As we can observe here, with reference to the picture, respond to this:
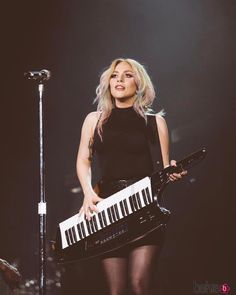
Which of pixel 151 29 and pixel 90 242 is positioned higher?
pixel 151 29

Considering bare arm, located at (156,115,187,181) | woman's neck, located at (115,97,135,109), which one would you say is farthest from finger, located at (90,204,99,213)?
woman's neck, located at (115,97,135,109)

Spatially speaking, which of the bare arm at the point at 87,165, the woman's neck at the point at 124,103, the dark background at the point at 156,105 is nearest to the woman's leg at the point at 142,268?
the bare arm at the point at 87,165

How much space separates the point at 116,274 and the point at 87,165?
0.75 meters

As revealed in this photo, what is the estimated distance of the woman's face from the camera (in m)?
3.24

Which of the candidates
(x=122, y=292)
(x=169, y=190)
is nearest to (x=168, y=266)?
(x=169, y=190)

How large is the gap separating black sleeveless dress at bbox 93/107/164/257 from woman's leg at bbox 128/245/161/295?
0.15 feet

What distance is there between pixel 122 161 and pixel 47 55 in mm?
1504

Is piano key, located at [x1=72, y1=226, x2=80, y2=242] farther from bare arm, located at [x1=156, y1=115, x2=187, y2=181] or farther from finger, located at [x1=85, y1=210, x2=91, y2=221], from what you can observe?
bare arm, located at [x1=156, y1=115, x2=187, y2=181]

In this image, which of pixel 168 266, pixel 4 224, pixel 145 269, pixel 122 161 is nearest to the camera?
pixel 145 269

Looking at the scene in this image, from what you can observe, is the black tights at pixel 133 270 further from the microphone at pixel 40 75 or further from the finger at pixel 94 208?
the microphone at pixel 40 75

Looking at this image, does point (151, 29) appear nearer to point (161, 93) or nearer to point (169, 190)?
point (161, 93)

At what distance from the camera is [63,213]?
3.86m

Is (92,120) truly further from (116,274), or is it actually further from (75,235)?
(116,274)

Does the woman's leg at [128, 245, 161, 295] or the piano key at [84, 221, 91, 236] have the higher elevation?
the piano key at [84, 221, 91, 236]
